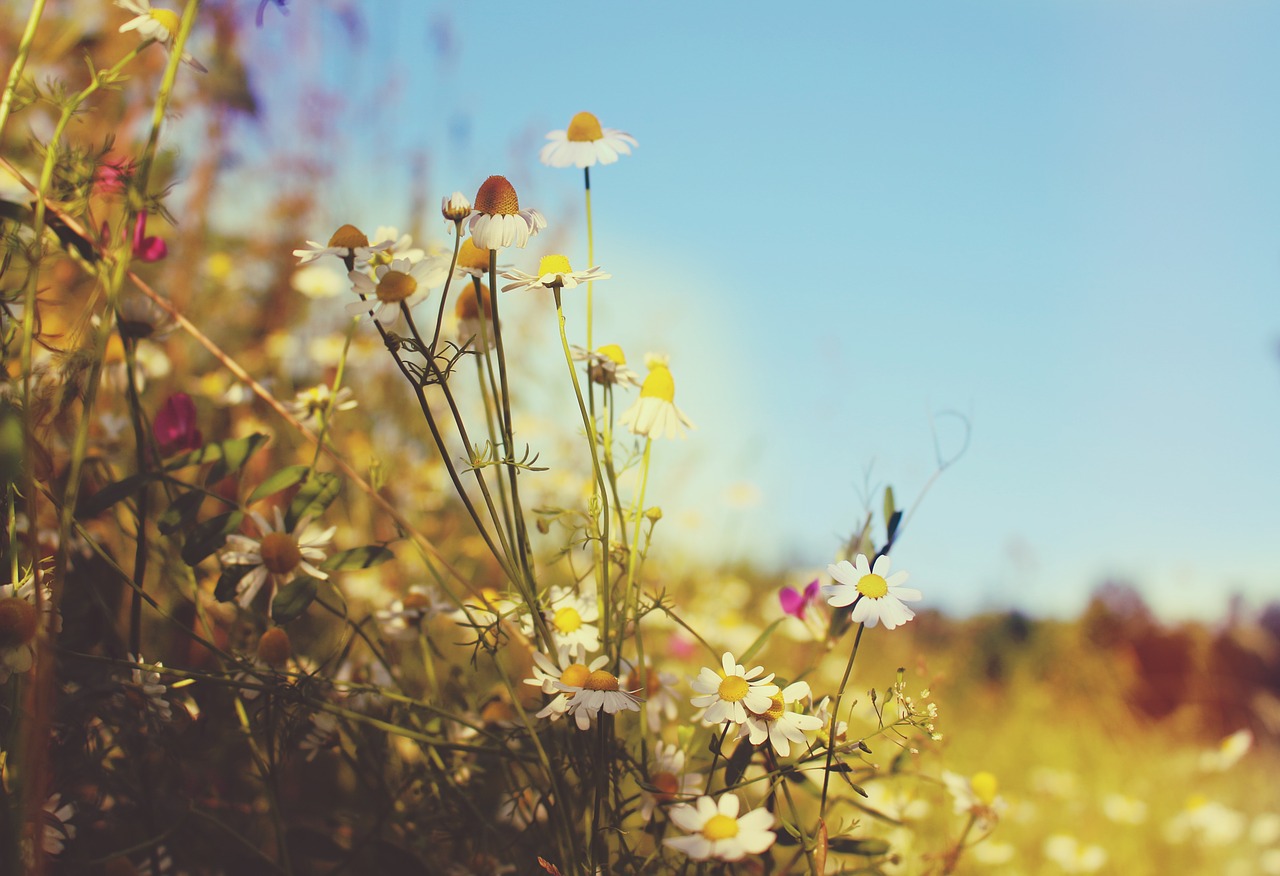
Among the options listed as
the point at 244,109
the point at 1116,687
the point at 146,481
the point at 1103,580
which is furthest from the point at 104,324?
the point at 1103,580

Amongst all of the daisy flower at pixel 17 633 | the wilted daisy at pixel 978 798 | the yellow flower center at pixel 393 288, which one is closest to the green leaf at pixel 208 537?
the daisy flower at pixel 17 633

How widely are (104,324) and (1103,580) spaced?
488 cm

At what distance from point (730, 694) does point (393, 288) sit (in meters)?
0.37

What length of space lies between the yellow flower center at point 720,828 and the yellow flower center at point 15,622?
43 cm

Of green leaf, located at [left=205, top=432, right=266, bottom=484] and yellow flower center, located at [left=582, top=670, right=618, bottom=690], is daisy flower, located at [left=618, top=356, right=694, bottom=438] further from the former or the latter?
green leaf, located at [left=205, top=432, right=266, bottom=484]

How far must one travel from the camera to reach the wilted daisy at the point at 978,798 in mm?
832

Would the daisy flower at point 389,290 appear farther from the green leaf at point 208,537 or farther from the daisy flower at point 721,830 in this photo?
the daisy flower at point 721,830

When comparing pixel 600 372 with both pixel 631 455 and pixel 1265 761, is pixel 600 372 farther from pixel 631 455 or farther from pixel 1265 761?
pixel 1265 761

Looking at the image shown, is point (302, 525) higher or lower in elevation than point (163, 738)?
higher

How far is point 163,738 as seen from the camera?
2.33ft

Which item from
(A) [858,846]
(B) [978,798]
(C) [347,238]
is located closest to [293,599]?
(C) [347,238]

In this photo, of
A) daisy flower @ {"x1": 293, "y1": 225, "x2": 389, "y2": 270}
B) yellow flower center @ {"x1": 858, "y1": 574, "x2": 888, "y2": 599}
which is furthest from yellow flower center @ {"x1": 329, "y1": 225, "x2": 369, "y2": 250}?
yellow flower center @ {"x1": 858, "y1": 574, "x2": 888, "y2": 599}

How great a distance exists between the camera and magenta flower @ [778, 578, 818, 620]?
844mm

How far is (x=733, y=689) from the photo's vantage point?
24.4 inches
